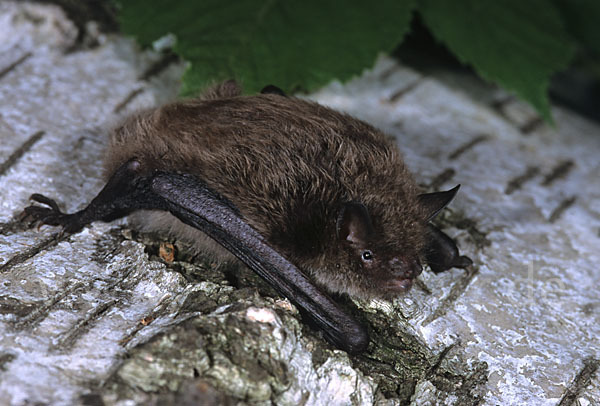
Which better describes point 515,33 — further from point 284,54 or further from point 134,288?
point 134,288

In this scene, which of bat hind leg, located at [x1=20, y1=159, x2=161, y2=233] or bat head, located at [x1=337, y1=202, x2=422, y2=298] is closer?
bat head, located at [x1=337, y1=202, x2=422, y2=298]

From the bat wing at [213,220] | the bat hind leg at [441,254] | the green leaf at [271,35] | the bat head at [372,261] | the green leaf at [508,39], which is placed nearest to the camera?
the bat wing at [213,220]

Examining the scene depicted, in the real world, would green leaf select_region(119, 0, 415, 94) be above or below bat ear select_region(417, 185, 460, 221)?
above

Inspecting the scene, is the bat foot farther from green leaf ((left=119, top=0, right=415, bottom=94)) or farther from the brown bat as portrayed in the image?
green leaf ((left=119, top=0, right=415, bottom=94))

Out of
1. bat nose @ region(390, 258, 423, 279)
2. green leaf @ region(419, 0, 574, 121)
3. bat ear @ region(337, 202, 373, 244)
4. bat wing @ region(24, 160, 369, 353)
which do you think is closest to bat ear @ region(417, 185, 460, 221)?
→ bat nose @ region(390, 258, 423, 279)

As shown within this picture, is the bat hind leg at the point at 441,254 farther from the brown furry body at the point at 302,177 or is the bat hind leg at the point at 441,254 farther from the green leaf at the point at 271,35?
the green leaf at the point at 271,35

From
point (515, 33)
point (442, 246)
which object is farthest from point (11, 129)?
point (515, 33)

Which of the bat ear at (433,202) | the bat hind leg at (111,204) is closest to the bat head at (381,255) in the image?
the bat ear at (433,202)
